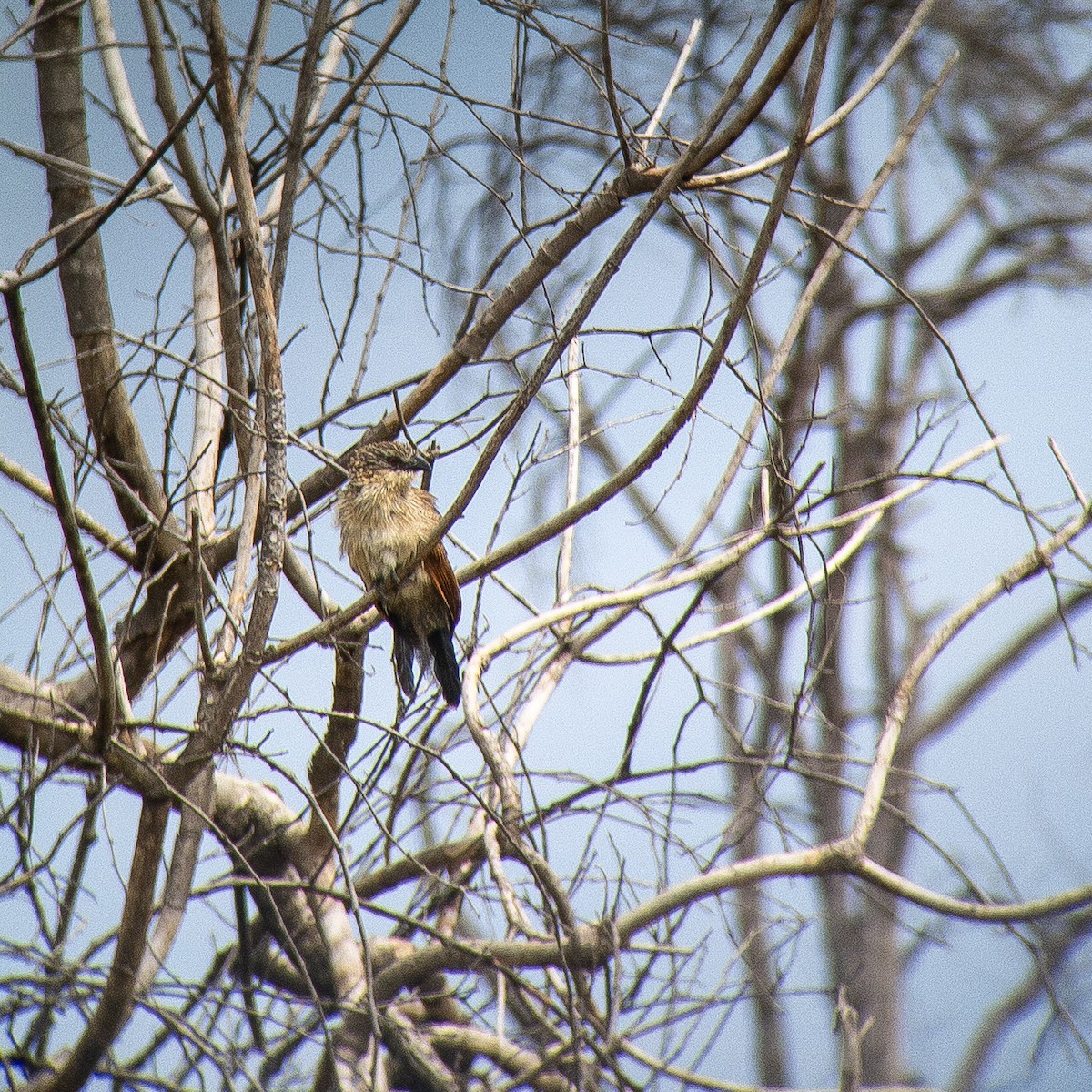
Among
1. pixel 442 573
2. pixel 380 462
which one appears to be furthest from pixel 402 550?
pixel 380 462

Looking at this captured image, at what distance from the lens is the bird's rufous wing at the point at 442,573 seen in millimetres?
2951

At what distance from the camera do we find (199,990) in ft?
8.30

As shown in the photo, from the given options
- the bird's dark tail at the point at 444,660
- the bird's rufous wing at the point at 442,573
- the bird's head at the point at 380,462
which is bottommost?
the bird's dark tail at the point at 444,660

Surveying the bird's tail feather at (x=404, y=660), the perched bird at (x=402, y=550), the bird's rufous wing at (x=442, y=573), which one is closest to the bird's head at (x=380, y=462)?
the perched bird at (x=402, y=550)

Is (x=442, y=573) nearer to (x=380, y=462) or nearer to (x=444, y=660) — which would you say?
(x=444, y=660)

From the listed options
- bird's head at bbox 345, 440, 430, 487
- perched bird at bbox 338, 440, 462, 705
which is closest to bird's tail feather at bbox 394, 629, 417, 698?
perched bird at bbox 338, 440, 462, 705

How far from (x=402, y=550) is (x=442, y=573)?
14cm

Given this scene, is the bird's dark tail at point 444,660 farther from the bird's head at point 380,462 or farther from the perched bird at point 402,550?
the bird's head at point 380,462

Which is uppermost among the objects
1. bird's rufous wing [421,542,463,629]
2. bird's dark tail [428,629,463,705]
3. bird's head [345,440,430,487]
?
bird's head [345,440,430,487]

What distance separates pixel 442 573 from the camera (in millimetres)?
2984

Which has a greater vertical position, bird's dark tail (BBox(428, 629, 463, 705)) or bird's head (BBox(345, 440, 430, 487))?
bird's head (BBox(345, 440, 430, 487))

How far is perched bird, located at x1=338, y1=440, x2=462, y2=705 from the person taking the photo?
302cm

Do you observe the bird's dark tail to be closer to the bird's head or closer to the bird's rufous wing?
the bird's rufous wing

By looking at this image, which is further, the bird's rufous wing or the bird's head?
the bird's head
